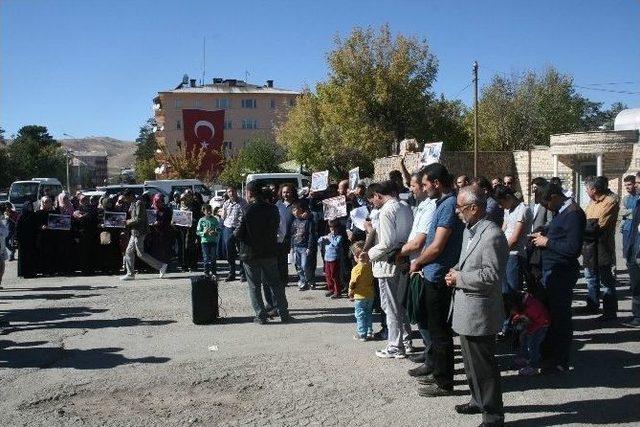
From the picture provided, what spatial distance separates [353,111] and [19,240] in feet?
87.5

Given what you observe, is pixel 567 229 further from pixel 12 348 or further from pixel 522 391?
pixel 12 348

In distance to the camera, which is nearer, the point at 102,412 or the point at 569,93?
the point at 102,412

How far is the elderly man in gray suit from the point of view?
4.60 metres

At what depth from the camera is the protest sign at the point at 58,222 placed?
14.6m

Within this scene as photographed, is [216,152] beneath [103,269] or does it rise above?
above

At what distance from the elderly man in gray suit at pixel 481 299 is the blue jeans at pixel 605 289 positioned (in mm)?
4580

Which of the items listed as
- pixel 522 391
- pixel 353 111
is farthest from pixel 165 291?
pixel 353 111

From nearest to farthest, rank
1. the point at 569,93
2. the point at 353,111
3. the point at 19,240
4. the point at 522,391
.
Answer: the point at 522,391 < the point at 19,240 < the point at 353,111 < the point at 569,93

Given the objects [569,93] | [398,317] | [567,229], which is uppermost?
[569,93]

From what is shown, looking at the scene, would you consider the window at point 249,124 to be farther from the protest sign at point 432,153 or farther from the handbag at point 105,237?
the protest sign at point 432,153

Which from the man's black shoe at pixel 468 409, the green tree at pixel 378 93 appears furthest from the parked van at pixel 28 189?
the man's black shoe at pixel 468 409

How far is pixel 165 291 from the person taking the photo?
12219mm

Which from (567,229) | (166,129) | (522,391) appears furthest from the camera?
(166,129)

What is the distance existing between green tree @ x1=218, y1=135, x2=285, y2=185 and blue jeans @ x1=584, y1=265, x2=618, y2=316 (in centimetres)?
4706
